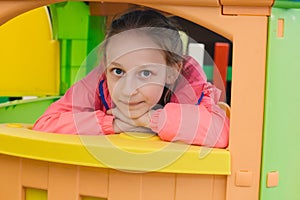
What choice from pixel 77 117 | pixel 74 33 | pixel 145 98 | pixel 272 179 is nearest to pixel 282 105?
pixel 272 179

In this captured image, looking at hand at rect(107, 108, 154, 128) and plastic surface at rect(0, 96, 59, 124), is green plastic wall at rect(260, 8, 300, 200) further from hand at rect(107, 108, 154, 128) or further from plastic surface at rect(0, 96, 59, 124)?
plastic surface at rect(0, 96, 59, 124)

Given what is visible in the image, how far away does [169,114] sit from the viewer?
910mm

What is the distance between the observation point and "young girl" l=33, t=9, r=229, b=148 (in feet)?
2.96

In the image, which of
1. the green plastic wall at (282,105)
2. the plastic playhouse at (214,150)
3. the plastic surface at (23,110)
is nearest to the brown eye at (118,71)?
the plastic playhouse at (214,150)

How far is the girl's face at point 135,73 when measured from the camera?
0.93 meters

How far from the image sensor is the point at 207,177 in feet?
2.84

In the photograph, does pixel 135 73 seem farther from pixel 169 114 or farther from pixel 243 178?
pixel 243 178

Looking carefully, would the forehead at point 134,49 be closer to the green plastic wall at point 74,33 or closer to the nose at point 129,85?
the nose at point 129,85

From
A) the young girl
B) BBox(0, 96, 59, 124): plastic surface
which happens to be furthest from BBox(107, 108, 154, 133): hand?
BBox(0, 96, 59, 124): plastic surface

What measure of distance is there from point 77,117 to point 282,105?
1.12 feet

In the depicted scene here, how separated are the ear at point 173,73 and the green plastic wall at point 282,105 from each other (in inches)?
7.8

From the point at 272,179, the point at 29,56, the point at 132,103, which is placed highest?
the point at 29,56

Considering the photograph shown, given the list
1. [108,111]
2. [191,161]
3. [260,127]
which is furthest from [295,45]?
[108,111]

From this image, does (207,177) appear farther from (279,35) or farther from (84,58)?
(84,58)
